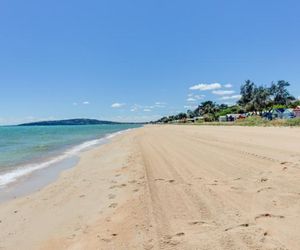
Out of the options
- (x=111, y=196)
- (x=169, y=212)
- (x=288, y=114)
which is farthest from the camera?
(x=288, y=114)

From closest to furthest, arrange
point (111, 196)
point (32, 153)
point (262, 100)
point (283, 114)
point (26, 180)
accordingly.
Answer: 1. point (111, 196)
2. point (26, 180)
3. point (32, 153)
4. point (283, 114)
5. point (262, 100)

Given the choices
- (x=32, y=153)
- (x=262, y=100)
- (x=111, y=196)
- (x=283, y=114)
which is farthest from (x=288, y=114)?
(x=111, y=196)

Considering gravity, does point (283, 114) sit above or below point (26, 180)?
above

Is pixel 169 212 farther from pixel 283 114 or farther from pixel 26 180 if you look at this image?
pixel 283 114

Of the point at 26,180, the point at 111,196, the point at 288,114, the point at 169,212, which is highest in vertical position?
the point at 288,114

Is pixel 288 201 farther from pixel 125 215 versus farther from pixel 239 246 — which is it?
pixel 125 215

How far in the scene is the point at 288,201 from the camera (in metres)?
6.03

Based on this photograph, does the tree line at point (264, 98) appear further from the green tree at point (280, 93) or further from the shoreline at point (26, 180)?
the shoreline at point (26, 180)

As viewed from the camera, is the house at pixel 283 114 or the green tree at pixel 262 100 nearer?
the house at pixel 283 114

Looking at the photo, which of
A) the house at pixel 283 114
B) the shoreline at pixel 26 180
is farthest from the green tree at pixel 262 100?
the shoreline at pixel 26 180

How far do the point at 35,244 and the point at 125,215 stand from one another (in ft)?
4.98

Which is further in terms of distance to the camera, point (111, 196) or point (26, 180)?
point (26, 180)

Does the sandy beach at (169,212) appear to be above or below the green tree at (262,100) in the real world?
below

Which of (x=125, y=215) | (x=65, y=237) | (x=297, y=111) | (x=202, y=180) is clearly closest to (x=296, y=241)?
(x=125, y=215)
